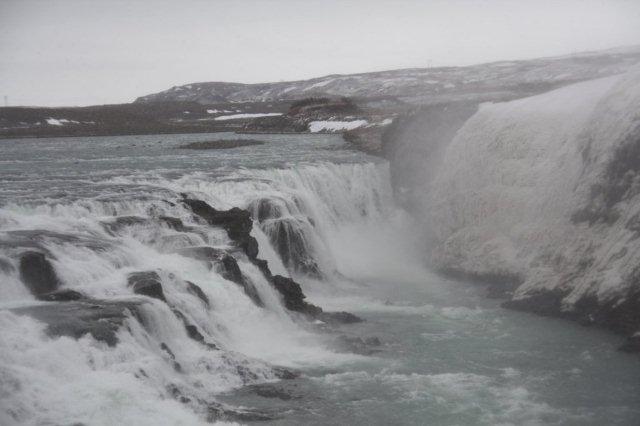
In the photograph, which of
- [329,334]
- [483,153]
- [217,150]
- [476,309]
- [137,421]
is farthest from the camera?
[217,150]

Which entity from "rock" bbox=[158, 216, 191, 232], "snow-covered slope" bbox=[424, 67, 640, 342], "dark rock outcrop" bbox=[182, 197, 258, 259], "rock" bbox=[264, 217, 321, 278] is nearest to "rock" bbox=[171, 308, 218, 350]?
"dark rock outcrop" bbox=[182, 197, 258, 259]

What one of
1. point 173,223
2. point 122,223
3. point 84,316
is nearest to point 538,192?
point 173,223

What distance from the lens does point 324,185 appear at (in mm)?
29328

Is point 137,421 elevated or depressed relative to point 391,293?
elevated

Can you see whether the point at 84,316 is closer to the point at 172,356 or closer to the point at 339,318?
the point at 172,356

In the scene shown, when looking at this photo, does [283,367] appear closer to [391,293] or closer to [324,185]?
[391,293]

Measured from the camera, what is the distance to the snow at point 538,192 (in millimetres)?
17375

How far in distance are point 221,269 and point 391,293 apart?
6.77m

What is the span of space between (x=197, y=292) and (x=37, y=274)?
356cm

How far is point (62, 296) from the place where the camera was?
45.0ft

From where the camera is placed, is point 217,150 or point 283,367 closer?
point 283,367

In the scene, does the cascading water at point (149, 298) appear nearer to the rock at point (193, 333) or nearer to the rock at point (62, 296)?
the rock at point (193, 333)

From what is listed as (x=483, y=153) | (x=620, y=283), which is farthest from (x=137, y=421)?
(x=483, y=153)

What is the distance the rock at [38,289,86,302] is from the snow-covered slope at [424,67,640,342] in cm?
1155
